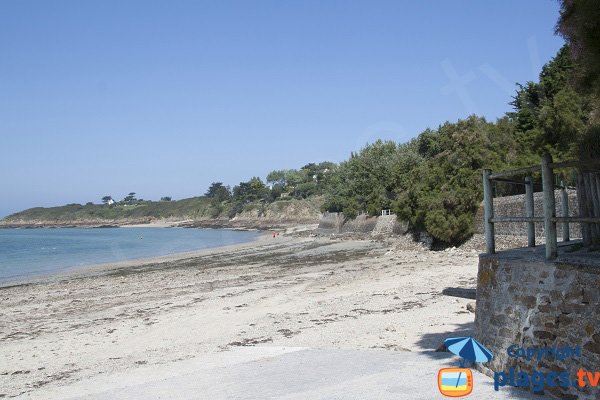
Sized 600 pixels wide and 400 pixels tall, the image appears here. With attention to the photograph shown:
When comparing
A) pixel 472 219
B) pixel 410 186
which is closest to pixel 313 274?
pixel 472 219

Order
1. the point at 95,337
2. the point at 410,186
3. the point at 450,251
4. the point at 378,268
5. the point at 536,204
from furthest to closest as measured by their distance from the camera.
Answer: the point at 410,186
the point at 450,251
the point at 378,268
the point at 536,204
the point at 95,337

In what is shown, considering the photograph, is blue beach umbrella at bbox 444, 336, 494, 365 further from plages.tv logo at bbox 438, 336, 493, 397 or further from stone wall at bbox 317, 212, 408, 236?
stone wall at bbox 317, 212, 408, 236

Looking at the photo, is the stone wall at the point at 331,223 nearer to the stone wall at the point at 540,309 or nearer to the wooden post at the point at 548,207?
the stone wall at the point at 540,309

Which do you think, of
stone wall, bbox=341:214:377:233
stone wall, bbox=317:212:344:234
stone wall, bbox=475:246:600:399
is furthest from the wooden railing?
stone wall, bbox=317:212:344:234

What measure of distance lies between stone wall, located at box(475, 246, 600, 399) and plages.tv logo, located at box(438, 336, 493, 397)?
35 cm

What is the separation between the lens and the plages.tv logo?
6078mm

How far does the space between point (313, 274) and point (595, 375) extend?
17.6 metres

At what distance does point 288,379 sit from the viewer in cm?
746

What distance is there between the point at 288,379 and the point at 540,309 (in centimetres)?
360

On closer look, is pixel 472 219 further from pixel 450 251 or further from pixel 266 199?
pixel 266 199

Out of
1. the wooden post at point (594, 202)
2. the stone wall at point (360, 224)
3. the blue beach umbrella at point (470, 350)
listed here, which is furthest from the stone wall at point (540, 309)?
the stone wall at point (360, 224)

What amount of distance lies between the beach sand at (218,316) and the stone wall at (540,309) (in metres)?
2.39

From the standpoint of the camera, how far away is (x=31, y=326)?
14695 millimetres

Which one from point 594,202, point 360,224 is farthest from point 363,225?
point 594,202
